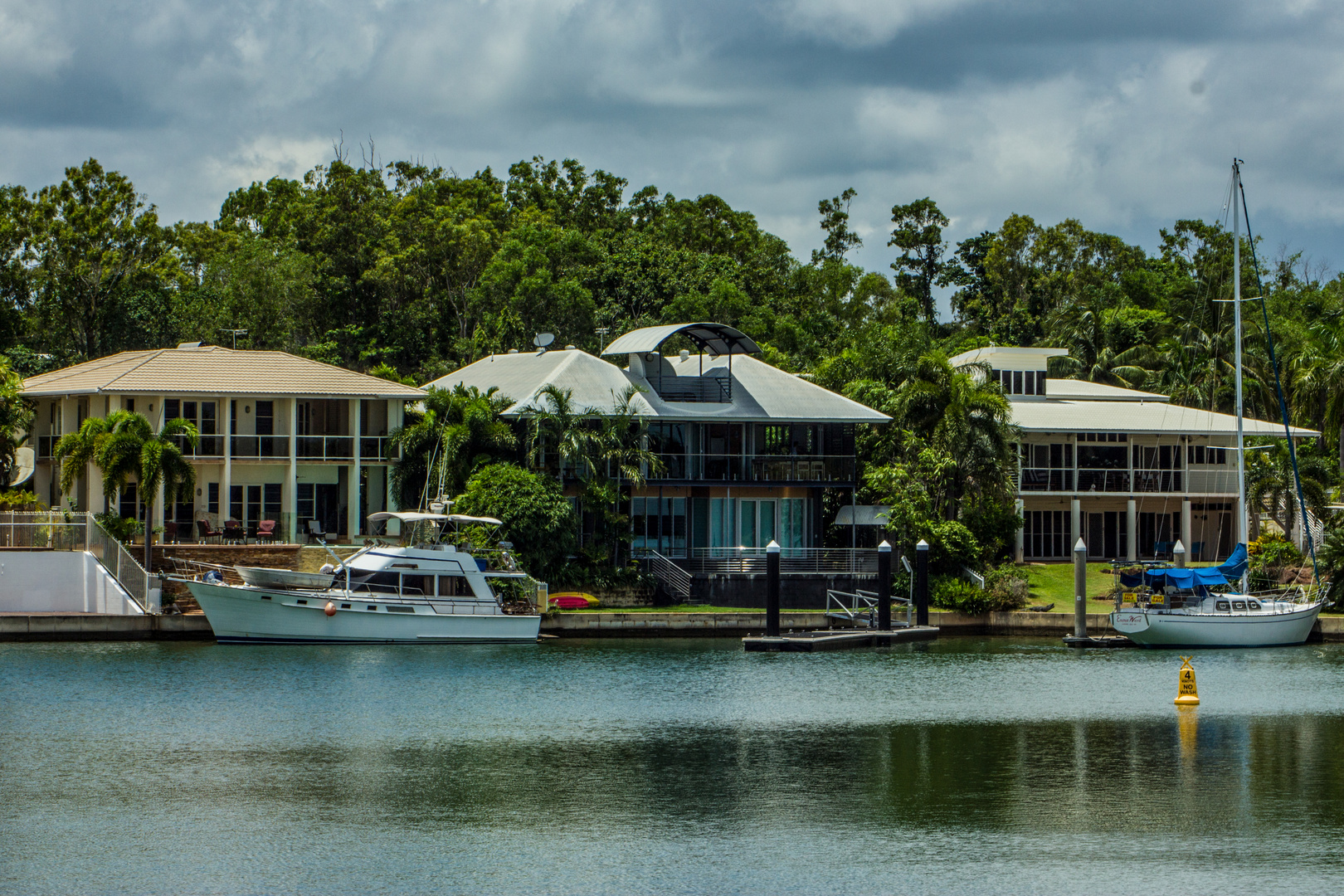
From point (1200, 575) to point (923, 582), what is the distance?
8.23 metres

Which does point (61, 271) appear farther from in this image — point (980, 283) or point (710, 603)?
point (980, 283)

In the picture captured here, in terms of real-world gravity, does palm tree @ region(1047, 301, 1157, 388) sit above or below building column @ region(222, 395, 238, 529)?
above

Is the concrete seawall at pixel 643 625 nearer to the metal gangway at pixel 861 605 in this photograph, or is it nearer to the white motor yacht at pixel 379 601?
the metal gangway at pixel 861 605

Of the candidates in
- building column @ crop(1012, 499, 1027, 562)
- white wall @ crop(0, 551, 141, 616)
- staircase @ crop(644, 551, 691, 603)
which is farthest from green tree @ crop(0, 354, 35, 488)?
building column @ crop(1012, 499, 1027, 562)

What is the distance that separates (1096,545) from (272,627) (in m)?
32.2

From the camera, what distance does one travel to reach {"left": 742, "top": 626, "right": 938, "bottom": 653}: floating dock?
1735 inches

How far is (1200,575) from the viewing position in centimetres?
4662

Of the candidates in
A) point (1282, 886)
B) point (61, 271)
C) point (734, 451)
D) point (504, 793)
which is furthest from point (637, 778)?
point (61, 271)

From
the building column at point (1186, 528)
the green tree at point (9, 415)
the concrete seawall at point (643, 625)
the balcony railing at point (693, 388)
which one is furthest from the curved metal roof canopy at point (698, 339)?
the green tree at point (9, 415)

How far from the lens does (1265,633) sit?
152 ft

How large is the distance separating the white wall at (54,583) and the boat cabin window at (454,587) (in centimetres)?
890

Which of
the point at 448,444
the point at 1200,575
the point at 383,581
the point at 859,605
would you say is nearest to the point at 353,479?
the point at 448,444

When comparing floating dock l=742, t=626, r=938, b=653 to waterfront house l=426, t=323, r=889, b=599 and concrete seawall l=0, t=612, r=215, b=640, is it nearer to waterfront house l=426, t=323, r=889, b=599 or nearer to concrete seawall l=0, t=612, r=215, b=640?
waterfront house l=426, t=323, r=889, b=599

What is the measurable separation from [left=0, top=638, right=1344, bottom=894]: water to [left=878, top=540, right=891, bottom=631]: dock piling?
485 cm
